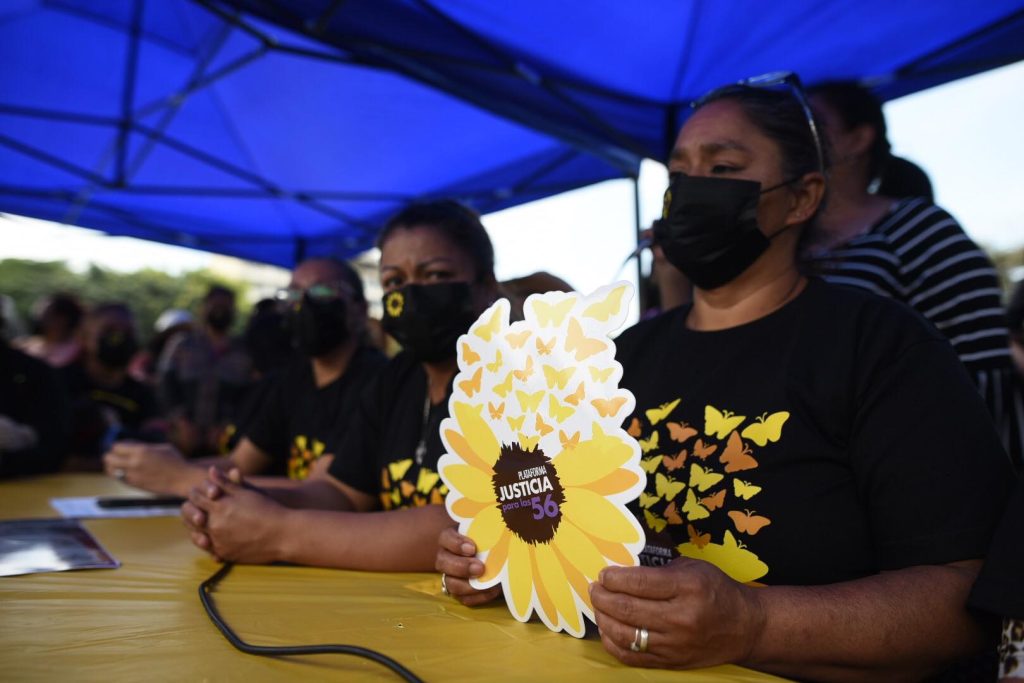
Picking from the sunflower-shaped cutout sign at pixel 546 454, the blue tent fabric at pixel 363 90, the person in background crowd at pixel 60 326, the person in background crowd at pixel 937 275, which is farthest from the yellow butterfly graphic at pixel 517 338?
the person in background crowd at pixel 60 326

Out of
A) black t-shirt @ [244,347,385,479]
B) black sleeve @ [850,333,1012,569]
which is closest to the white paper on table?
black t-shirt @ [244,347,385,479]

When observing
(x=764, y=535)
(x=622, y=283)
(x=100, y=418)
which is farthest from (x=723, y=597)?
(x=100, y=418)

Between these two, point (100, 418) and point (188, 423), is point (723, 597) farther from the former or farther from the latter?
point (188, 423)

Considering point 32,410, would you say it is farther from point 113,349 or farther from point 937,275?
point 937,275

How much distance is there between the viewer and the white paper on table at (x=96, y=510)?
211 cm

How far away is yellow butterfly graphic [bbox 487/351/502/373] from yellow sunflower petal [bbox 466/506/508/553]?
19 cm

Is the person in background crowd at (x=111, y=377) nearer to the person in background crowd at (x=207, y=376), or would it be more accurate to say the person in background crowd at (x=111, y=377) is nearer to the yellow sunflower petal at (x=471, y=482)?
the person in background crowd at (x=207, y=376)

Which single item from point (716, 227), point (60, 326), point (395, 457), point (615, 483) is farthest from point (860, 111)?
point (60, 326)

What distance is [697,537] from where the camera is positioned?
3.69 ft

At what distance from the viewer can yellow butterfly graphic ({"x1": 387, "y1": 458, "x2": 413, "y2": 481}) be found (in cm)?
174

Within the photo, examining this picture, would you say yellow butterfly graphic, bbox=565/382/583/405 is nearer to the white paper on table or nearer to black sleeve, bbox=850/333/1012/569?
black sleeve, bbox=850/333/1012/569

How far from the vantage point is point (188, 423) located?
446 centimetres

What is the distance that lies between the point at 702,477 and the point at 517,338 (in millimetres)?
355

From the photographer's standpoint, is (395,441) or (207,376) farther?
(207,376)
